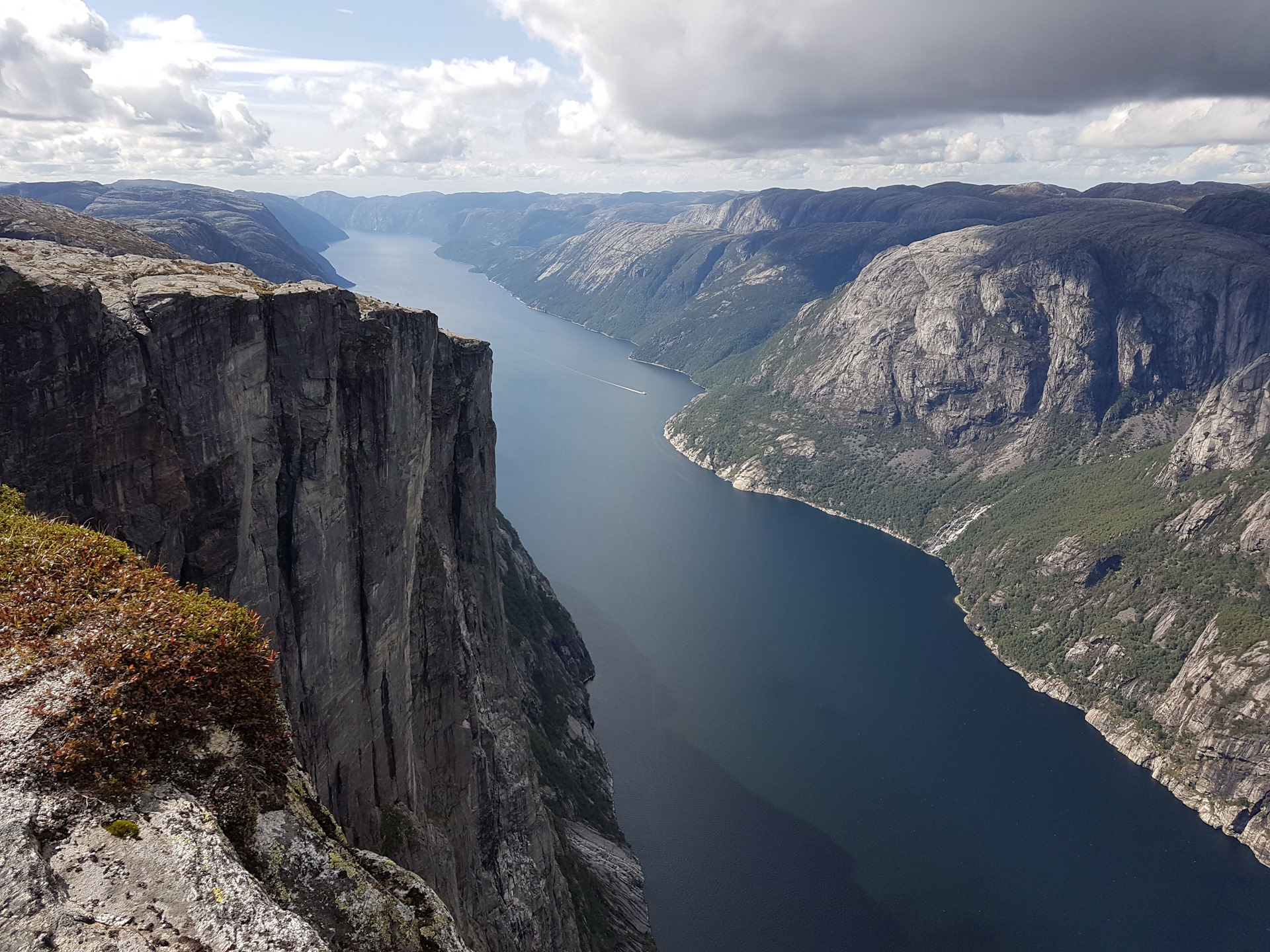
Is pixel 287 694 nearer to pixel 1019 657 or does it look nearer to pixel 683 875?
pixel 683 875

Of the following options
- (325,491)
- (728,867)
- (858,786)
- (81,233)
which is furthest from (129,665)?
(858,786)

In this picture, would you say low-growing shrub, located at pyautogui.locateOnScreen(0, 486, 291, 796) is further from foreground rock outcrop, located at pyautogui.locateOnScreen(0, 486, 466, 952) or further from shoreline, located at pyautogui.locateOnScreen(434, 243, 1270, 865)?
shoreline, located at pyautogui.locateOnScreen(434, 243, 1270, 865)

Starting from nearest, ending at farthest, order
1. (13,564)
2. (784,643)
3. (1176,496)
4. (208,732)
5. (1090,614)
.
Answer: (208,732)
(13,564)
(784,643)
(1090,614)
(1176,496)

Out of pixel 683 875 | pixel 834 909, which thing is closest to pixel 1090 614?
pixel 834 909

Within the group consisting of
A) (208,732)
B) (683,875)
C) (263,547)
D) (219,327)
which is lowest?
(683,875)

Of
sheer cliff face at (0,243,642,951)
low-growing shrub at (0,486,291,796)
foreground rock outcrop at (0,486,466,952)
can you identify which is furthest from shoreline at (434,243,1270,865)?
low-growing shrub at (0,486,291,796)

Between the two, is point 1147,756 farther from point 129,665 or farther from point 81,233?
point 81,233
